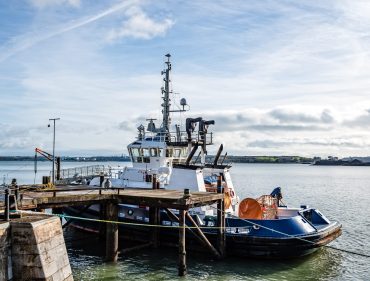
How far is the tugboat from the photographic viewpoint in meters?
19.3

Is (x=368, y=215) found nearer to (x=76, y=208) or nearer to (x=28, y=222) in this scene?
(x=76, y=208)

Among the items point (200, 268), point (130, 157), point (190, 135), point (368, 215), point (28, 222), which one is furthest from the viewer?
point (368, 215)

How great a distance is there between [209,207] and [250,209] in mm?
2636

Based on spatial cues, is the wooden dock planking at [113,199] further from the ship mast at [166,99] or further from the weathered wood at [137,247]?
the ship mast at [166,99]

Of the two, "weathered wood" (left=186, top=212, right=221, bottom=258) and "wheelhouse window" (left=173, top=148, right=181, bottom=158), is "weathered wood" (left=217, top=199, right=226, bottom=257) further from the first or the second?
"wheelhouse window" (left=173, top=148, right=181, bottom=158)

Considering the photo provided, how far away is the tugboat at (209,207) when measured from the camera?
63.3 feet

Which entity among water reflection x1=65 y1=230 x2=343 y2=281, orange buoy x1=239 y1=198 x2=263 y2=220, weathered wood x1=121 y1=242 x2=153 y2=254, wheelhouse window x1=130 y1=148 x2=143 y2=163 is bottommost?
water reflection x1=65 y1=230 x2=343 y2=281

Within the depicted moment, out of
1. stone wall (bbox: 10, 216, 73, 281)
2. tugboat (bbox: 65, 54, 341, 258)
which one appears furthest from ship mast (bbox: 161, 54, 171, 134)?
stone wall (bbox: 10, 216, 73, 281)

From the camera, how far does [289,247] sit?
19.1 m

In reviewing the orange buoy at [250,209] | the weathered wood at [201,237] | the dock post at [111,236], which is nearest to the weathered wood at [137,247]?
the dock post at [111,236]

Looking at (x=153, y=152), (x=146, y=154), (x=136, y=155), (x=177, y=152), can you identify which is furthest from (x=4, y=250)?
(x=177, y=152)

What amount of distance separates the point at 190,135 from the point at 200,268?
8.76 metres

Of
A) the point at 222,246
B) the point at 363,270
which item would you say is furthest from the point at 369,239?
the point at 222,246

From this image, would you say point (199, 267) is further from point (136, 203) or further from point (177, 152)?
point (177, 152)
